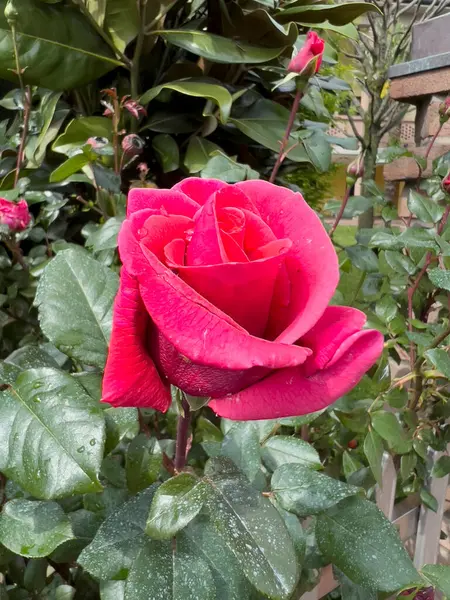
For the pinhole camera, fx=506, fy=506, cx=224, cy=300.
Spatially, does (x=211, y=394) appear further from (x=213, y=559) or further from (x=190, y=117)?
(x=190, y=117)

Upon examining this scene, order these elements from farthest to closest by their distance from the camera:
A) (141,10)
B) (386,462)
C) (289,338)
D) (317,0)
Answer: (317,0), (141,10), (386,462), (289,338)

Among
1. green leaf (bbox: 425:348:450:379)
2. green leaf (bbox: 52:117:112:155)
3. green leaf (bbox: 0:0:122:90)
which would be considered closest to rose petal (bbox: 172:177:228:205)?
green leaf (bbox: 425:348:450:379)

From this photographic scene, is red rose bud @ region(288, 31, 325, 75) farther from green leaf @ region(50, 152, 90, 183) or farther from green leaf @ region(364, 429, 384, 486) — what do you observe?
green leaf @ region(364, 429, 384, 486)

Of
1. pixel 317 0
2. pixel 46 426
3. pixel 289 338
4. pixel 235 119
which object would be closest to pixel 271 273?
pixel 289 338

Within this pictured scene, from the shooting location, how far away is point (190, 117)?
101cm

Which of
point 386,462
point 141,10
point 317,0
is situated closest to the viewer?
point 386,462

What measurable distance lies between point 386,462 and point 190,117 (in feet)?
2.38

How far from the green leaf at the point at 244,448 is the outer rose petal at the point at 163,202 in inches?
7.9

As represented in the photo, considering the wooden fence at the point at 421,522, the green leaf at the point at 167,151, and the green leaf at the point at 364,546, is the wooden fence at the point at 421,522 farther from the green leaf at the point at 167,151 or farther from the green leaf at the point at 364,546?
the green leaf at the point at 167,151

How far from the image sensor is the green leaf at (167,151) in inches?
37.1

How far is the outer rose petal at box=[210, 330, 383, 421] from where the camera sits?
0.24m

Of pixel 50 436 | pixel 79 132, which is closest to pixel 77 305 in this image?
pixel 50 436

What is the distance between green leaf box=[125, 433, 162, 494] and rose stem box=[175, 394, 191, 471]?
0.05ft

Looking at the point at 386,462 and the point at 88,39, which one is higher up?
the point at 88,39
